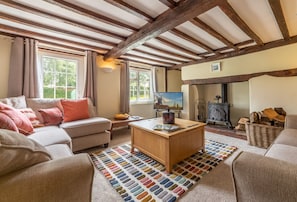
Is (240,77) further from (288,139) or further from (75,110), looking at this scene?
(75,110)

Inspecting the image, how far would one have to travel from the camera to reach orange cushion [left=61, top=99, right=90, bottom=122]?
108 inches

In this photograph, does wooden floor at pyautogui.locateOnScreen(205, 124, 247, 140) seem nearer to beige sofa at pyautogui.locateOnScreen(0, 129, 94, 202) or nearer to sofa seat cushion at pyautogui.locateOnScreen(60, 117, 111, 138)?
sofa seat cushion at pyautogui.locateOnScreen(60, 117, 111, 138)

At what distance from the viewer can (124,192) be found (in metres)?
1.51

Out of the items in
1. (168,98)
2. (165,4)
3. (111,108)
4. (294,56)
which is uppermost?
(165,4)

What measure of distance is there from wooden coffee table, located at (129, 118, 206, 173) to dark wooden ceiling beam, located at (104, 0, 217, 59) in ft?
4.91

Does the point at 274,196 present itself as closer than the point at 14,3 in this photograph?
Yes

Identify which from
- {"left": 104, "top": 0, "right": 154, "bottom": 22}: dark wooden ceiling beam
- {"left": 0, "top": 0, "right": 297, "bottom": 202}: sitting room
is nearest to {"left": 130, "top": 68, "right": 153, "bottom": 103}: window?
{"left": 0, "top": 0, "right": 297, "bottom": 202}: sitting room

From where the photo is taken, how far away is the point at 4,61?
265 centimetres

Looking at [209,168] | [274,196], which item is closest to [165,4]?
[274,196]

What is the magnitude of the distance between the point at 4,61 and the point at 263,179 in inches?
156

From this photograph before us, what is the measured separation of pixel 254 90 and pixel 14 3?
4505 millimetres

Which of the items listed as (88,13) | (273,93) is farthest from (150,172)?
(273,93)

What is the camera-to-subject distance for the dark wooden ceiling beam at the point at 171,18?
63.7 inches

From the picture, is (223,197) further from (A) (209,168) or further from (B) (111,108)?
(B) (111,108)
